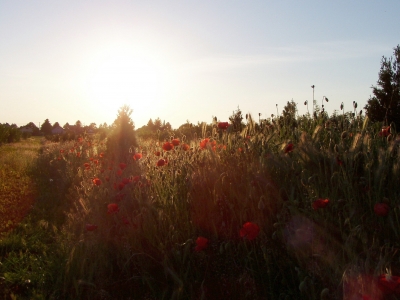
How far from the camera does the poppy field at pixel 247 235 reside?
2.55 metres

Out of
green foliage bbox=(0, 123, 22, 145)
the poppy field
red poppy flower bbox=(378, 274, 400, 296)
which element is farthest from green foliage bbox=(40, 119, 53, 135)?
red poppy flower bbox=(378, 274, 400, 296)

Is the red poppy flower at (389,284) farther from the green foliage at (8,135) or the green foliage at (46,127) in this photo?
the green foliage at (46,127)

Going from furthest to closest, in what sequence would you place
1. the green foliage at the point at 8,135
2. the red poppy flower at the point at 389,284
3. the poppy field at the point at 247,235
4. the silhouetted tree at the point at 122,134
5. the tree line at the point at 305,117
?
the green foliage at the point at 8,135 → the silhouetted tree at the point at 122,134 → the tree line at the point at 305,117 → the poppy field at the point at 247,235 → the red poppy flower at the point at 389,284

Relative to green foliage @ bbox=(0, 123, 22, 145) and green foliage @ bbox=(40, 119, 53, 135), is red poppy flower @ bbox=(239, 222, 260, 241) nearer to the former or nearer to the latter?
green foliage @ bbox=(0, 123, 22, 145)

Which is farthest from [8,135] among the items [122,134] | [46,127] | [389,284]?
[46,127]

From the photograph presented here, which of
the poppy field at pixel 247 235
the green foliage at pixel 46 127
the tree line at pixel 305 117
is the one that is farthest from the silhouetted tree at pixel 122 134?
the green foliage at pixel 46 127

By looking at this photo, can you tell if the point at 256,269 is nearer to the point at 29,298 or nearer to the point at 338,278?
the point at 338,278

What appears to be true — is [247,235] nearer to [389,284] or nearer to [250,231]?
[250,231]

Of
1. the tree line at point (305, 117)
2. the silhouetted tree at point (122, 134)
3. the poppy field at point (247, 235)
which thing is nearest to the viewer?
the poppy field at point (247, 235)

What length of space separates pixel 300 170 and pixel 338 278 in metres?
1.17

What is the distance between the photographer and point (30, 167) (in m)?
11.5

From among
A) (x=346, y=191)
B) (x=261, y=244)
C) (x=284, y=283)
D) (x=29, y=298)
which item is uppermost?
(x=346, y=191)

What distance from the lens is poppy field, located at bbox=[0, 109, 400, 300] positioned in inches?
100

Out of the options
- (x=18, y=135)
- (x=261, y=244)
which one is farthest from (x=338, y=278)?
(x=18, y=135)
